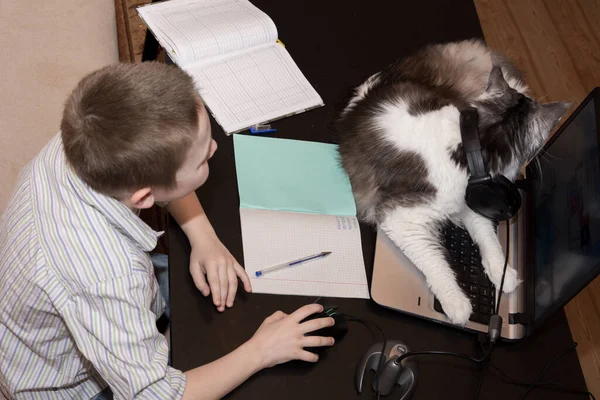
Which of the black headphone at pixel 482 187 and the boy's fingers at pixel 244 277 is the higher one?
the black headphone at pixel 482 187

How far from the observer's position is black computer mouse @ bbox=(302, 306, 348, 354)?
3.44 feet

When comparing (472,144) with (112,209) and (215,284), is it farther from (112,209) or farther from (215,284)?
(112,209)

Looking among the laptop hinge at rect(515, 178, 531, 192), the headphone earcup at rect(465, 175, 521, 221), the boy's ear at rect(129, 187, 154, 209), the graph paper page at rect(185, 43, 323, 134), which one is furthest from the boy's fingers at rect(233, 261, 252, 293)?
the laptop hinge at rect(515, 178, 531, 192)

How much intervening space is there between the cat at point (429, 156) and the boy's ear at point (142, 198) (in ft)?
1.60

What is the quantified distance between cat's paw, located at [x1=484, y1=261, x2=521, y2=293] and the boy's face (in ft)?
2.05

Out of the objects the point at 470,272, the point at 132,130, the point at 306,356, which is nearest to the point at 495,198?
the point at 470,272

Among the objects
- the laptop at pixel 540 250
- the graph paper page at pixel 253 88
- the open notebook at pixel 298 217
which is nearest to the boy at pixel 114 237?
the open notebook at pixel 298 217

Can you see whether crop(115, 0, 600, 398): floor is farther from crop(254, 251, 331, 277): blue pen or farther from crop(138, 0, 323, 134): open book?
crop(254, 251, 331, 277): blue pen

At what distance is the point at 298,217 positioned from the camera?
4.02ft

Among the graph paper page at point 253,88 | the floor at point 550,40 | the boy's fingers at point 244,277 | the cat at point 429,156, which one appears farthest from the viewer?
the floor at point 550,40

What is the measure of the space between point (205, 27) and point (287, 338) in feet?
2.66

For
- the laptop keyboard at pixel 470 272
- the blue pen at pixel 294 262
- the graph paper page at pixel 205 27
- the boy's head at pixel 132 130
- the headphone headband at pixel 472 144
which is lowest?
the laptop keyboard at pixel 470 272

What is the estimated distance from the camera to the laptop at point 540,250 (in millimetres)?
1015

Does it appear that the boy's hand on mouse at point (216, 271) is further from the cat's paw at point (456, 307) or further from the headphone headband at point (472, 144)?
the headphone headband at point (472, 144)
